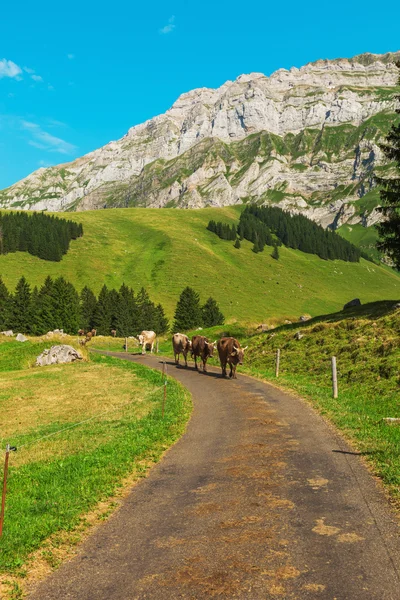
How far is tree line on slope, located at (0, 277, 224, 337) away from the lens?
307 feet

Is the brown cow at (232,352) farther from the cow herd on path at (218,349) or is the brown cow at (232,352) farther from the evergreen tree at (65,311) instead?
the evergreen tree at (65,311)

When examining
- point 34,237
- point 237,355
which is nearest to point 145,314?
point 34,237

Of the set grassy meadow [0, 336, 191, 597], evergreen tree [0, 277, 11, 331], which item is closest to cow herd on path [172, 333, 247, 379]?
grassy meadow [0, 336, 191, 597]

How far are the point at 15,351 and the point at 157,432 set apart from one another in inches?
1448

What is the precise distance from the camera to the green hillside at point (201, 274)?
453ft

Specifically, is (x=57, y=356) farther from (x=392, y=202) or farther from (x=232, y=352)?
(x=392, y=202)

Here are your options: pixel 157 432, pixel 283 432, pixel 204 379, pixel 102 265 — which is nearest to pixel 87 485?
pixel 157 432

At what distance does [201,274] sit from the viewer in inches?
6132

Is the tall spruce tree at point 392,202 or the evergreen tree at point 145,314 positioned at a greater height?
the tall spruce tree at point 392,202

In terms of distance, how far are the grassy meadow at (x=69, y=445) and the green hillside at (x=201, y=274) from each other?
308ft

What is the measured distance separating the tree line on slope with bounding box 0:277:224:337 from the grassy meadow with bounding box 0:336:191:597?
201 feet

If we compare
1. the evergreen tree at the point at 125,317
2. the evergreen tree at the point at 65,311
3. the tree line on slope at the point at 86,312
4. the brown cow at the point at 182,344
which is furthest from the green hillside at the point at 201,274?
the brown cow at the point at 182,344

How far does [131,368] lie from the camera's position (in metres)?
39.8

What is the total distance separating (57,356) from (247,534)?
4082 cm
